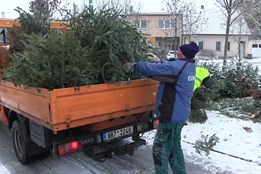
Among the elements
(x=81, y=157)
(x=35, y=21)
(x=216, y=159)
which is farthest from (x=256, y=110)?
(x=35, y=21)

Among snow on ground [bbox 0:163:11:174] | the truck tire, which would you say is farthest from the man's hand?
snow on ground [bbox 0:163:11:174]

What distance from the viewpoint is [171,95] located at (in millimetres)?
4281

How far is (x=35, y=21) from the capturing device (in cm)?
660

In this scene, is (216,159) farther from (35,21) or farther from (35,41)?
(35,21)

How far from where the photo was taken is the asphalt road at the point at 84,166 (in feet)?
17.2

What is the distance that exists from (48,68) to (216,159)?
2.98 metres

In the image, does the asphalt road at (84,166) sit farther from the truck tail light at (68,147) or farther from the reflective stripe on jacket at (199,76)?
the reflective stripe on jacket at (199,76)

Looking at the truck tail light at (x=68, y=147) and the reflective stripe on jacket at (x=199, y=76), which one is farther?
the reflective stripe on jacket at (x=199, y=76)

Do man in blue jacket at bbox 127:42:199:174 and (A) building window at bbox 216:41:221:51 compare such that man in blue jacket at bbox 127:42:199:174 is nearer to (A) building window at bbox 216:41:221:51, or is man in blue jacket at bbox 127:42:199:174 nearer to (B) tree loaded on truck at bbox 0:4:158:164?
(B) tree loaded on truck at bbox 0:4:158:164

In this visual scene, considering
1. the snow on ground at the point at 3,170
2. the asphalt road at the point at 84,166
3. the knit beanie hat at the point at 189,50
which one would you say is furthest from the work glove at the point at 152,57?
the snow on ground at the point at 3,170

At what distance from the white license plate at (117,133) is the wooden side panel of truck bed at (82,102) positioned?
0.96 ft

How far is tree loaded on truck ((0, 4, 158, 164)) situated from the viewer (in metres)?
4.17

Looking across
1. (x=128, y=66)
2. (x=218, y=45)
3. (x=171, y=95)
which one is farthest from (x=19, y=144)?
(x=218, y=45)

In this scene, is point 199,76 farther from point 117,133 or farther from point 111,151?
point 111,151
